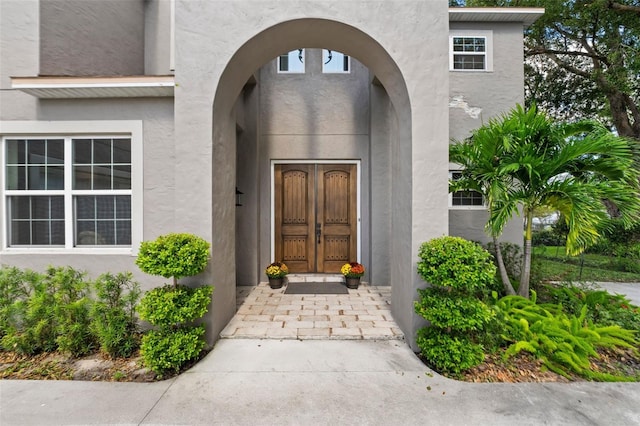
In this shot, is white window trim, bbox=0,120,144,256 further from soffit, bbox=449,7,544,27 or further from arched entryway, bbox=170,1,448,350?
soffit, bbox=449,7,544,27

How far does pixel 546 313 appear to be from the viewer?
3588mm

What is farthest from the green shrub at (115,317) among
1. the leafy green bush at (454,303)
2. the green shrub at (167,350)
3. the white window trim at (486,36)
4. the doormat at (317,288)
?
the white window trim at (486,36)

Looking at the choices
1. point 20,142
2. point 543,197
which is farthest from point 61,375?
point 543,197

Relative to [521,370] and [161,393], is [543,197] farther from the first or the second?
[161,393]

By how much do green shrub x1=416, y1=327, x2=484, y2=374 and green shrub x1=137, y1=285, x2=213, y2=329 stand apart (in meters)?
2.69

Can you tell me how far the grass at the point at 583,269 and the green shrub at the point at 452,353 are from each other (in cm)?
431

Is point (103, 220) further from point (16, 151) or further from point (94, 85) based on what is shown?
point (94, 85)

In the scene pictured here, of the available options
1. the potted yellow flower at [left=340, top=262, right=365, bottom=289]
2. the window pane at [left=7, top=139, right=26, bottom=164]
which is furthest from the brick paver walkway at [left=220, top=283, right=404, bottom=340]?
the window pane at [left=7, top=139, right=26, bottom=164]

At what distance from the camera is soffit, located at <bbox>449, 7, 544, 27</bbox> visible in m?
5.55

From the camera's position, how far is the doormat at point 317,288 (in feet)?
17.7

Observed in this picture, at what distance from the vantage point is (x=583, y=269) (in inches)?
309

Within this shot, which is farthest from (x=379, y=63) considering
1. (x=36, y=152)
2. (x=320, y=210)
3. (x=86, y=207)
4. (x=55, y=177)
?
(x=36, y=152)

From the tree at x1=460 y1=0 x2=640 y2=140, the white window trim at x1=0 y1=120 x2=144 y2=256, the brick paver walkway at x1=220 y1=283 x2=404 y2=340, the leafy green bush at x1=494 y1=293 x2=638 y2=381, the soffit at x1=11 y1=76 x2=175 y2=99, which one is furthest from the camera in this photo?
the tree at x1=460 y1=0 x2=640 y2=140

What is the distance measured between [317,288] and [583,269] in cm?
812
